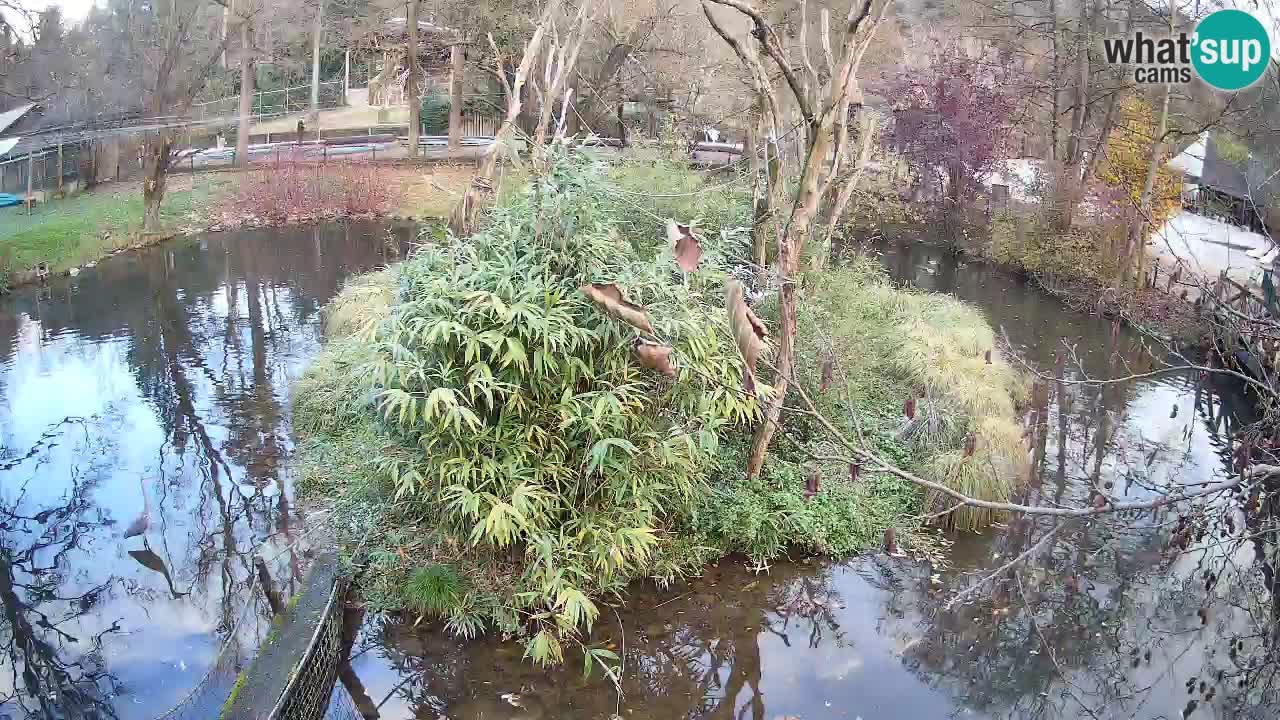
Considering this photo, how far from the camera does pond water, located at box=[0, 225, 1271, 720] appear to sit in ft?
17.9

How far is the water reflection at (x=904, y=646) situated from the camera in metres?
5.40

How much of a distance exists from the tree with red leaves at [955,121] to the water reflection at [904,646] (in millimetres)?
10094

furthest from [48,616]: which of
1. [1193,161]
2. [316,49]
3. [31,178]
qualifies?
[316,49]

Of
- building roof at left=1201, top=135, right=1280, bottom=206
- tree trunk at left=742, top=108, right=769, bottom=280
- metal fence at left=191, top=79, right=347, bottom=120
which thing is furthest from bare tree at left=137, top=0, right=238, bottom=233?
building roof at left=1201, top=135, right=1280, bottom=206

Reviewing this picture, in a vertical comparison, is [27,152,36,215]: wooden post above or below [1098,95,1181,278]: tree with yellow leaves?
below

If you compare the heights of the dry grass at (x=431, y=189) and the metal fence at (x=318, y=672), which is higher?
the dry grass at (x=431, y=189)

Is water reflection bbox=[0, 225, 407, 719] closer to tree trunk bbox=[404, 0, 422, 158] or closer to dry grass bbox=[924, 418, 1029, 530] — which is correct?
dry grass bbox=[924, 418, 1029, 530]

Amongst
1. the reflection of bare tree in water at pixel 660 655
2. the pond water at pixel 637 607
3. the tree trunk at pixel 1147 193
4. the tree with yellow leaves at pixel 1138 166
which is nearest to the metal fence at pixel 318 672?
the pond water at pixel 637 607

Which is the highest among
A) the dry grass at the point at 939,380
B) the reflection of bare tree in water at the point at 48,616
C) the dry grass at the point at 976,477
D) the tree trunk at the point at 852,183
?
the tree trunk at the point at 852,183

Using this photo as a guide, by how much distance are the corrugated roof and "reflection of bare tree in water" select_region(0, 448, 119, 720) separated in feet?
37.5

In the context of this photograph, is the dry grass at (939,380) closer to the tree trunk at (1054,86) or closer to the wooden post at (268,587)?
the wooden post at (268,587)

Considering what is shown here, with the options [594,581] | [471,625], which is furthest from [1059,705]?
[471,625]

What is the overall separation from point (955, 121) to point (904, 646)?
40.4 feet

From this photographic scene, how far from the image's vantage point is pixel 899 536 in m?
7.10
